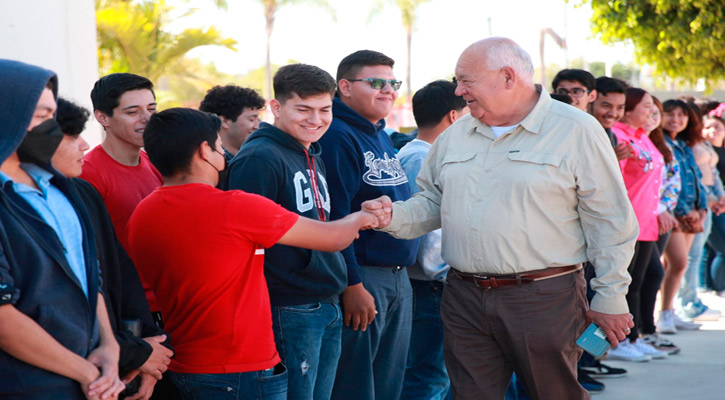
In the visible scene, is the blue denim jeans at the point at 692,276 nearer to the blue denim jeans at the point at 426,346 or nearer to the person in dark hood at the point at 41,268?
the blue denim jeans at the point at 426,346

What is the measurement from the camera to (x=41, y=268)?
2.26m

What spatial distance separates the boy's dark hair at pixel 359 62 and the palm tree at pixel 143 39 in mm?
11737

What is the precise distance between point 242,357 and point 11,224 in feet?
3.44

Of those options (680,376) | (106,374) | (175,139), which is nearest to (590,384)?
(680,376)

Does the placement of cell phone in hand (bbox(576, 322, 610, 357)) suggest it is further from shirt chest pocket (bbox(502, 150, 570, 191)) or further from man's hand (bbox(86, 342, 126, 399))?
man's hand (bbox(86, 342, 126, 399))

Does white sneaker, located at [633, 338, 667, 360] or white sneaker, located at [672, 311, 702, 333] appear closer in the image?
white sneaker, located at [633, 338, 667, 360]

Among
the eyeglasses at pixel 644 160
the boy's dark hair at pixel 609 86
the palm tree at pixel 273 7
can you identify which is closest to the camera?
the boy's dark hair at pixel 609 86

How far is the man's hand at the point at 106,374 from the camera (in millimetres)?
2385

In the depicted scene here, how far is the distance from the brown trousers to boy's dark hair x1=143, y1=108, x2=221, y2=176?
1.50 meters

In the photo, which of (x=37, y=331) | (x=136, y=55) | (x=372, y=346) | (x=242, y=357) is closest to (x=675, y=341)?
(x=372, y=346)

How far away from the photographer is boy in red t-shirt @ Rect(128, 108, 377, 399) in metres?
2.87

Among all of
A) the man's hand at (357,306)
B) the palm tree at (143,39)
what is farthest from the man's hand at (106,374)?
the palm tree at (143,39)

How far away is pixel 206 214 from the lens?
9.39 ft

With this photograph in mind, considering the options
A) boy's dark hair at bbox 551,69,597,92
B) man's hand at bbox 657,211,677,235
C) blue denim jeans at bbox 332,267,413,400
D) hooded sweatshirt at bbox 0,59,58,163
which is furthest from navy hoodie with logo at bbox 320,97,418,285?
man's hand at bbox 657,211,677,235
